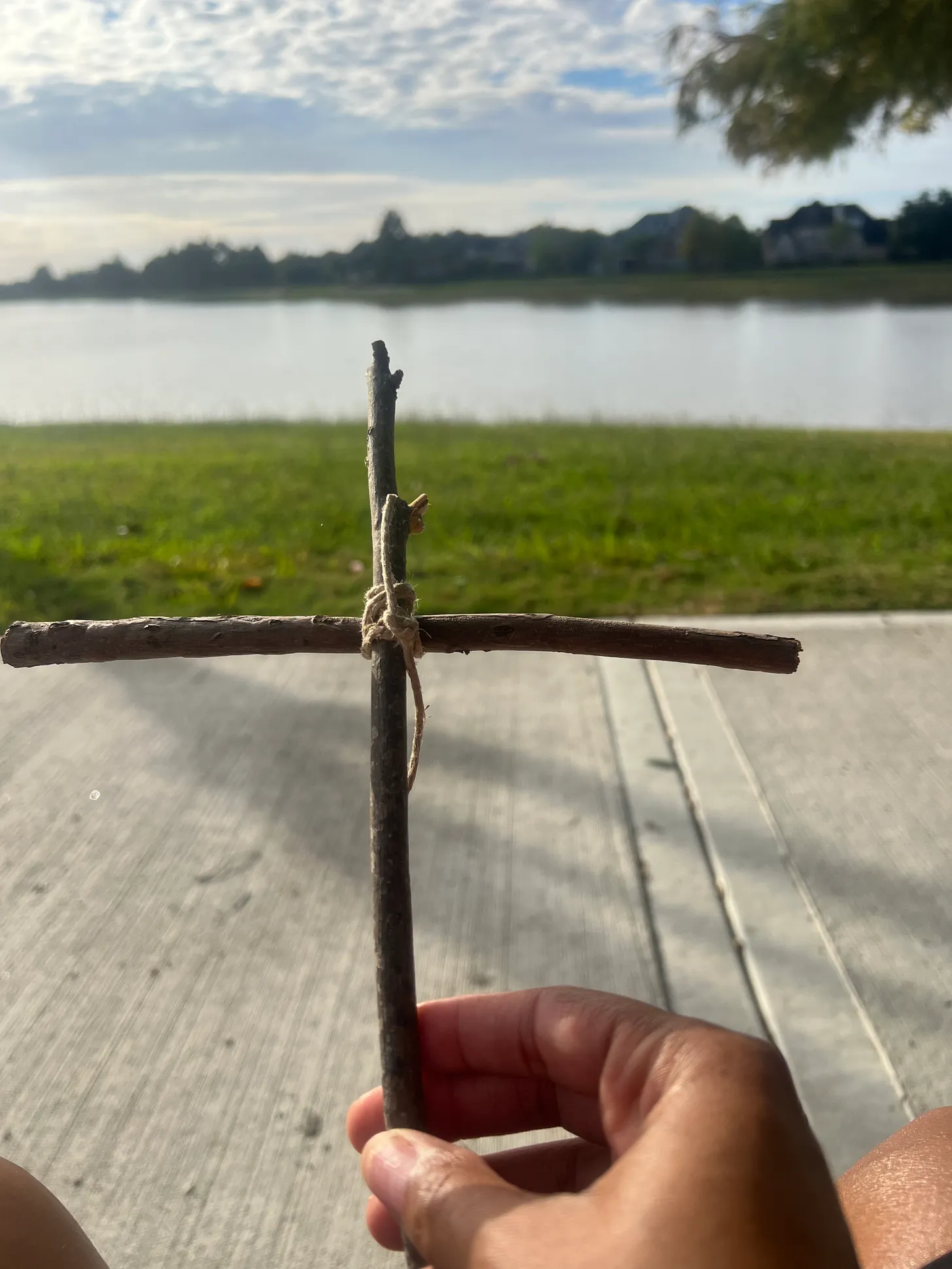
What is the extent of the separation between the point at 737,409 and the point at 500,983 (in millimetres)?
8317

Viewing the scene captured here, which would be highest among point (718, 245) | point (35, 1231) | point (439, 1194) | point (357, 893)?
point (718, 245)

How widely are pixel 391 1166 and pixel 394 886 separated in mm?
294

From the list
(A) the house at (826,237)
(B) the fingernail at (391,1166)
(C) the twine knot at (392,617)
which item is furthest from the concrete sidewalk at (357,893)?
(A) the house at (826,237)

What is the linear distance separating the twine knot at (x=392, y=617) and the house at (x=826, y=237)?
1054cm

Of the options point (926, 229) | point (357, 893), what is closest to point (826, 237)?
point (926, 229)

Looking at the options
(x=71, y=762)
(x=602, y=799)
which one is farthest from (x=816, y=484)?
(x=71, y=762)

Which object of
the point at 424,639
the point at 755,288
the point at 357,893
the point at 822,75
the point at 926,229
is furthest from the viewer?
the point at 755,288

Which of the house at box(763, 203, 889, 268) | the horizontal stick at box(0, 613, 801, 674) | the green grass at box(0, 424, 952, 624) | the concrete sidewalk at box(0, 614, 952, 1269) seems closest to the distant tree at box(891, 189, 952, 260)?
the house at box(763, 203, 889, 268)

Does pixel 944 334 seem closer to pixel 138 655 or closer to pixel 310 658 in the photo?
pixel 310 658

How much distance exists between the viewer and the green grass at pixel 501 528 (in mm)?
4156

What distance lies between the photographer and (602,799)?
2.67 metres

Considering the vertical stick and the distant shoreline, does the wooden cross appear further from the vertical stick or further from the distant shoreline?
the distant shoreline

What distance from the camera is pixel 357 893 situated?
232 centimetres

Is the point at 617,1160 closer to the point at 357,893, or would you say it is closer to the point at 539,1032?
the point at 539,1032
